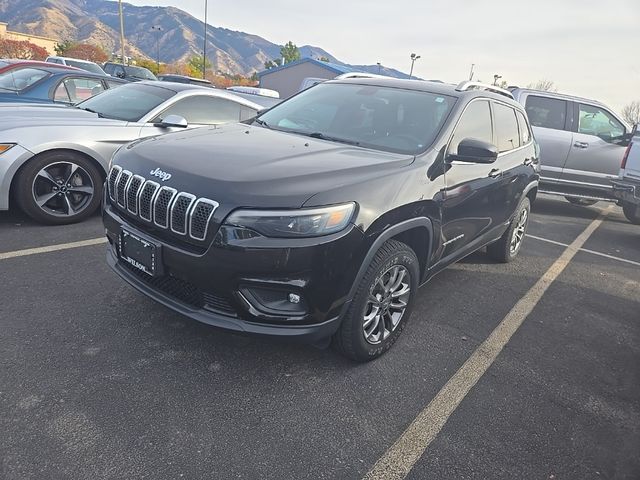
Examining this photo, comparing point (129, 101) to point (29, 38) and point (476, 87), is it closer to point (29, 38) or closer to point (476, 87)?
point (476, 87)

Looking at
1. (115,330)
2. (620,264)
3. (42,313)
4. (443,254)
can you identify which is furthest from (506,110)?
(42,313)

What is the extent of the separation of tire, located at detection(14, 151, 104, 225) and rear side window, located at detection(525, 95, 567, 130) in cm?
706

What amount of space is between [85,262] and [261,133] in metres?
1.89

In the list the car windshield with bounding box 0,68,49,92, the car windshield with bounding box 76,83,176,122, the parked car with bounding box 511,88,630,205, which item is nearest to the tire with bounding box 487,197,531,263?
the parked car with bounding box 511,88,630,205

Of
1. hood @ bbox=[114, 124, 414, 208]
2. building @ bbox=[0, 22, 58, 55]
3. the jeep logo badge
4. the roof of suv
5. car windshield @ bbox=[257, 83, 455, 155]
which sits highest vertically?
building @ bbox=[0, 22, 58, 55]

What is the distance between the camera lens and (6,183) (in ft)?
13.9

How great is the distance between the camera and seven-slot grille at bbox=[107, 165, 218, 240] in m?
2.27

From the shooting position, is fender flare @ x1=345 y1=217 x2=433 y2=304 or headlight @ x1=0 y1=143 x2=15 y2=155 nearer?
fender flare @ x1=345 y1=217 x2=433 y2=304

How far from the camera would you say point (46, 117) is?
473 centimetres

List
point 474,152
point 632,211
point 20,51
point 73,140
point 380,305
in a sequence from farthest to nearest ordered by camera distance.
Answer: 1. point 20,51
2. point 632,211
3. point 73,140
4. point 474,152
5. point 380,305

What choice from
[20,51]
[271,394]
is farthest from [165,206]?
[20,51]

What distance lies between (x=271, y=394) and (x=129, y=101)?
439cm

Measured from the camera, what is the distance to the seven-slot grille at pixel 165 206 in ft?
7.43

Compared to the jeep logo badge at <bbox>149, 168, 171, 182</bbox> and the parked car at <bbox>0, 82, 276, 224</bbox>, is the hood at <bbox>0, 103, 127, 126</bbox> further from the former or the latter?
the jeep logo badge at <bbox>149, 168, 171, 182</bbox>
